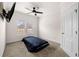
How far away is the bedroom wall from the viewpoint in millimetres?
3426

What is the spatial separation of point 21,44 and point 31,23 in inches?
42.8

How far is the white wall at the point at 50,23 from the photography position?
3975mm

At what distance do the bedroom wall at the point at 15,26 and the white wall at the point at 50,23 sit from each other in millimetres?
398

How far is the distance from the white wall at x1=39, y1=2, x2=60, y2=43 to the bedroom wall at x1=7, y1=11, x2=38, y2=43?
398 millimetres

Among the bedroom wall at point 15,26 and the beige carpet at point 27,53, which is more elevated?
the bedroom wall at point 15,26

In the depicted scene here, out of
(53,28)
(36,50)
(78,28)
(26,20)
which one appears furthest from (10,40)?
(78,28)

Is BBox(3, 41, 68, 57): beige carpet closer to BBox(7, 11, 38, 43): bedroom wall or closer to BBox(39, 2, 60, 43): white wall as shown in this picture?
BBox(7, 11, 38, 43): bedroom wall

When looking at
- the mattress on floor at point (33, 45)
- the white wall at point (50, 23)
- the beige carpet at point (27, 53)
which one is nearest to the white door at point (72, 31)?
the beige carpet at point (27, 53)

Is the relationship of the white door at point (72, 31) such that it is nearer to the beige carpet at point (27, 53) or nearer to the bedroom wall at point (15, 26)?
the beige carpet at point (27, 53)

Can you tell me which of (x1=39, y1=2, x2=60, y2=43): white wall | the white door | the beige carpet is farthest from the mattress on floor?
the white door

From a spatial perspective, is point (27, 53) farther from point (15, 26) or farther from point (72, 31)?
point (72, 31)

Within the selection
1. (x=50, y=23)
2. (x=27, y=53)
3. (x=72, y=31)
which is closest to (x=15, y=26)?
(x=27, y=53)

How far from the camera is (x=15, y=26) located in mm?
3518

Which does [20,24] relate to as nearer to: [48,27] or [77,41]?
[48,27]
